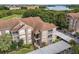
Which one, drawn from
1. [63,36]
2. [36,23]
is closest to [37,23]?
[36,23]

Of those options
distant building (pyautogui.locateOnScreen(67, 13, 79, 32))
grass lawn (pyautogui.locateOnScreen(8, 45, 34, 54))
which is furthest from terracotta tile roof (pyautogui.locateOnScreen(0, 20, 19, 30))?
distant building (pyautogui.locateOnScreen(67, 13, 79, 32))

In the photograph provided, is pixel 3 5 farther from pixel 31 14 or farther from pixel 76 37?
pixel 76 37

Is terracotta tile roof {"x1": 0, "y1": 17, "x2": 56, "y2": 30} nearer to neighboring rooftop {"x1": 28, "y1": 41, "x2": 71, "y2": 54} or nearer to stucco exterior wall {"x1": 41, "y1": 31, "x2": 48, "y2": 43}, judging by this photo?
stucco exterior wall {"x1": 41, "y1": 31, "x2": 48, "y2": 43}

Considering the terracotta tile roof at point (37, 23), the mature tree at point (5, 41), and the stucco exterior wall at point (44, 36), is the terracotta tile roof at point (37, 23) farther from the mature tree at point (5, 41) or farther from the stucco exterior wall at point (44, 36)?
the mature tree at point (5, 41)

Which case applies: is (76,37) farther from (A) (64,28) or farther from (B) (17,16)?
(B) (17,16)

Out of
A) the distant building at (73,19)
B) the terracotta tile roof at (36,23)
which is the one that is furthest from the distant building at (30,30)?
the distant building at (73,19)

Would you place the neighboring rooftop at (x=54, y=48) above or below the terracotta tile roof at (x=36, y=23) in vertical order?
below
